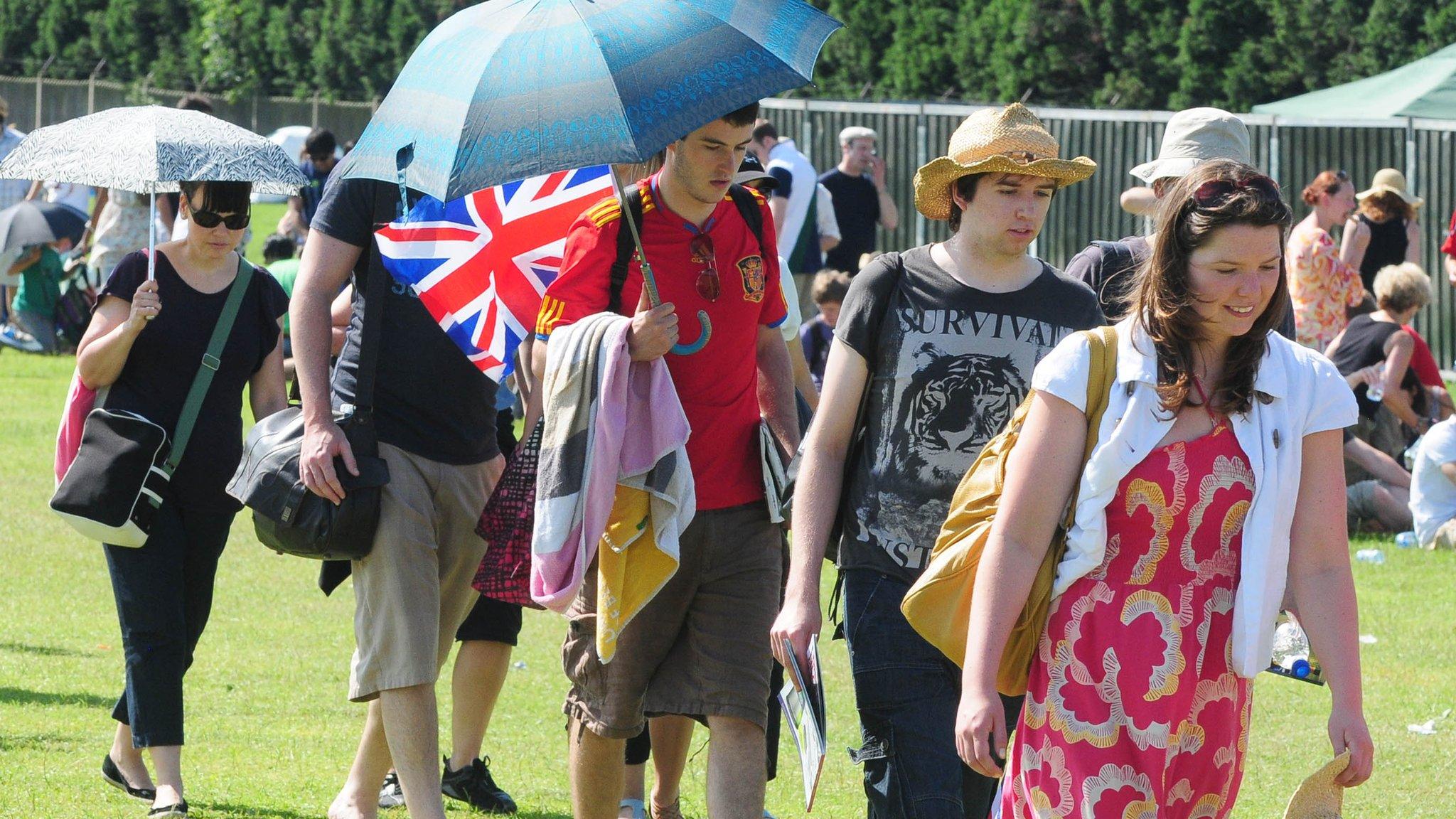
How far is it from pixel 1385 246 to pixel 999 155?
10758mm

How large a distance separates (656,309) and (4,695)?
3.91 meters

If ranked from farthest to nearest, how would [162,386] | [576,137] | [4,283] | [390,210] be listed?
1. [4,283]
2. [162,386]
3. [390,210]
4. [576,137]

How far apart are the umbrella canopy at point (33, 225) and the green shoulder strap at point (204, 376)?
12.2 metres

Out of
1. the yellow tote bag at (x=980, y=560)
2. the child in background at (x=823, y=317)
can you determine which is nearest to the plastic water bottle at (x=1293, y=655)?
the yellow tote bag at (x=980, y=560)

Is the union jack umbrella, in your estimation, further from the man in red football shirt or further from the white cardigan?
the white cardigan

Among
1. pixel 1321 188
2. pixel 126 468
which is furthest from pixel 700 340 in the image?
pixel 1321 188

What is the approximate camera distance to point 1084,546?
3119mm

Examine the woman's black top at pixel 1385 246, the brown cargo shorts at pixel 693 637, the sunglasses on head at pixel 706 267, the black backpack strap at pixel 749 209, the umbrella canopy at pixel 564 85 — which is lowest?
the woman's black top at pixel 1385 246

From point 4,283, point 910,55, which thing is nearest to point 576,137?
point 4,283

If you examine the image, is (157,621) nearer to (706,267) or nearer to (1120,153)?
(706,267)

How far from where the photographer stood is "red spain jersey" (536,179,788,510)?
174 inches

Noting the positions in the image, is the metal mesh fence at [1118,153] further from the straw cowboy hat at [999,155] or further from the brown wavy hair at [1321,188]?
the straw cowboy hat at [999,155]

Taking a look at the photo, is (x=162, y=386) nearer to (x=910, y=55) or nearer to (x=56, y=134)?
(x=56, y=134)

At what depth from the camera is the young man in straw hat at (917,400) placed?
4012 millimetres
